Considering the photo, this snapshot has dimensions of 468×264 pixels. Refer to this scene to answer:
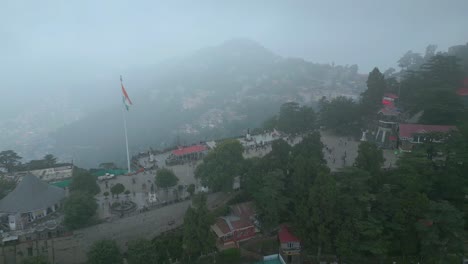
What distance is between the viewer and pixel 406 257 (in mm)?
16547

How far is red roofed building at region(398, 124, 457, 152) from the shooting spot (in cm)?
2395

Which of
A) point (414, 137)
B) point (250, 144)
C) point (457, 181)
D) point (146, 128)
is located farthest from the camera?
point (146, 128)

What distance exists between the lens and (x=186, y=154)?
2886 cm

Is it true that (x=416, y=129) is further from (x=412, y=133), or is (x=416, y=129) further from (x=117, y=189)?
(x=117, y=189)

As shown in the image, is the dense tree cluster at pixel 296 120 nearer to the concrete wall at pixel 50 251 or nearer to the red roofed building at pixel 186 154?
the red roofed building at pixel 186 154

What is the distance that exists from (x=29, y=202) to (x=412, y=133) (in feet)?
81.3

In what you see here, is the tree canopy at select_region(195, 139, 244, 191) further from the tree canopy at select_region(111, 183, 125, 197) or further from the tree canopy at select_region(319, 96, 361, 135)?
the tree canopy at select_region(319, 96, 361, 135)

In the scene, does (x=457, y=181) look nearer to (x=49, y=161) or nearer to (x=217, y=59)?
(x=49, y=161)

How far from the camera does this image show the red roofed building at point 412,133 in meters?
24.0

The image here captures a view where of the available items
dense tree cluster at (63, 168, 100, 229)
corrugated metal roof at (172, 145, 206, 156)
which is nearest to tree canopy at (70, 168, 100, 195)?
dense tree cluster at (63, 168, 100, 229)

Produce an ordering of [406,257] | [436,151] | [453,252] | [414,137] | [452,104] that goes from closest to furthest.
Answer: [453,252], [406,257], [436,151], [414,137], [452,104]

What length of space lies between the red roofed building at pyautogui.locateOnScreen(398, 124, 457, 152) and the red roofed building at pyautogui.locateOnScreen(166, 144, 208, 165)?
1514cm

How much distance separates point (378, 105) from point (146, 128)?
4984 cm

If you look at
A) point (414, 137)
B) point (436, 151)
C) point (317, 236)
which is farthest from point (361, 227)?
point (414, 137)
